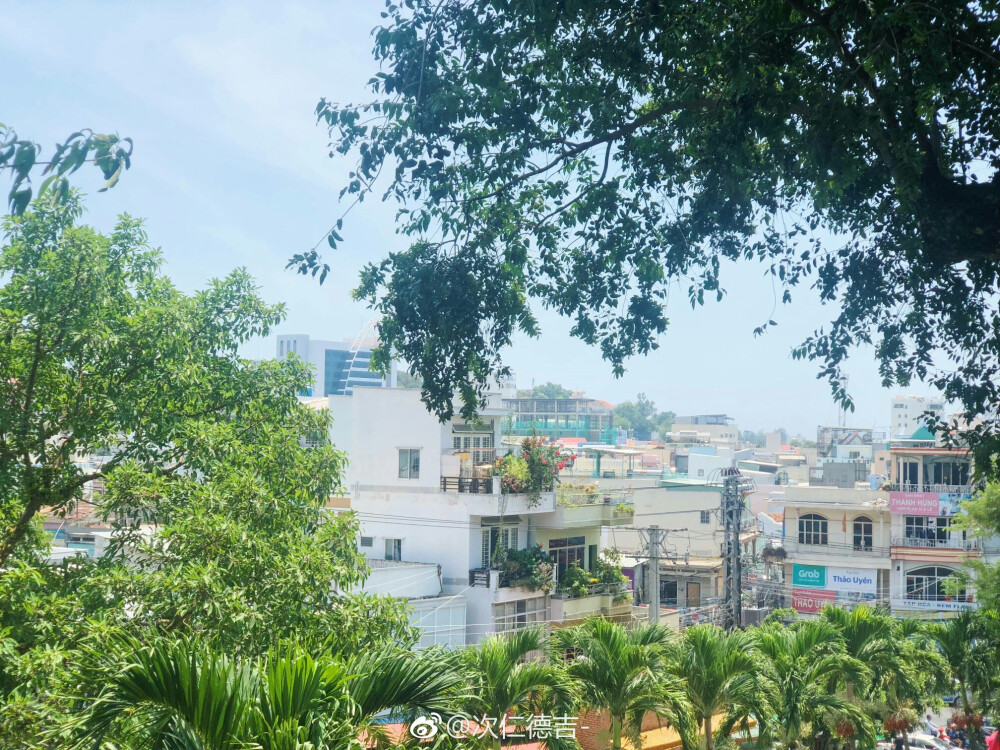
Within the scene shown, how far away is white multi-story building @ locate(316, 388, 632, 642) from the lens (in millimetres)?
22297

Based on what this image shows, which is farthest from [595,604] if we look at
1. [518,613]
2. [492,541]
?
[492,541]

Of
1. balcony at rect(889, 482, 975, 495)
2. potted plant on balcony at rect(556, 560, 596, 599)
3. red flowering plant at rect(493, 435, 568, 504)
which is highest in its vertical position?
red flowering plant at rect(493, 435, 568, 504)

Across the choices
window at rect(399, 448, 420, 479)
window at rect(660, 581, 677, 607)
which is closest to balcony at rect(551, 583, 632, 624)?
window at rect(399, 448, 420, 479)

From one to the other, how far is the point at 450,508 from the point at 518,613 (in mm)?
2970

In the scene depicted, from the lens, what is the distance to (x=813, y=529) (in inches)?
1411

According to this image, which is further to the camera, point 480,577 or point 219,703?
point 480,577

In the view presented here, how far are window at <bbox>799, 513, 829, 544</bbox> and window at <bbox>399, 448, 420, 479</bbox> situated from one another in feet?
61.1

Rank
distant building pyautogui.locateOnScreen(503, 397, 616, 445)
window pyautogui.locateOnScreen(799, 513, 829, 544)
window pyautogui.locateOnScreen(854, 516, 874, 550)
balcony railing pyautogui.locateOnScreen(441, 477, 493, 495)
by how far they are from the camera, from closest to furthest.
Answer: balcony railing pyautogui.locateOnScreen(441, 477, 493, 495) → window pyautogui.locateOnScreen(854, 516, 874, 550) → window pyautogui.locateOnScreen(799, 513, 829, 544) → distant building pyautogui.locateOnScreen(503, 397, 616, 445)

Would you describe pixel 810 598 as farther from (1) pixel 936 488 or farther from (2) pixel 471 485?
(2) pixel 471 485

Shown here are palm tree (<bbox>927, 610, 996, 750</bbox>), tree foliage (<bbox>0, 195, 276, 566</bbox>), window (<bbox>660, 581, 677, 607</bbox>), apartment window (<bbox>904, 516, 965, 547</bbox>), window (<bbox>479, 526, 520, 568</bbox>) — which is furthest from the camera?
window (<bbox>660, 581, 677, 607</bbox>)

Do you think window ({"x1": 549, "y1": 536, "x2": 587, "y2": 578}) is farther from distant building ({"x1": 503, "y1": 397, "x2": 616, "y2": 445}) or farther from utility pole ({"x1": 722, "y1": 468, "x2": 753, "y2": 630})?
distant building ({"x1": 503, "y1": 397, "x2": 616, "y2": 445})

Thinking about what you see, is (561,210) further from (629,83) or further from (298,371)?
(298,371)

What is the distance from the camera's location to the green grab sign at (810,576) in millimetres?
35062

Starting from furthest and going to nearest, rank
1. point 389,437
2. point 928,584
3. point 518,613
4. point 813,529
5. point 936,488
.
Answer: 1. point 813,529
2. point 936,488
3. point 928,584
4. point 389,437
5. point 518,613
